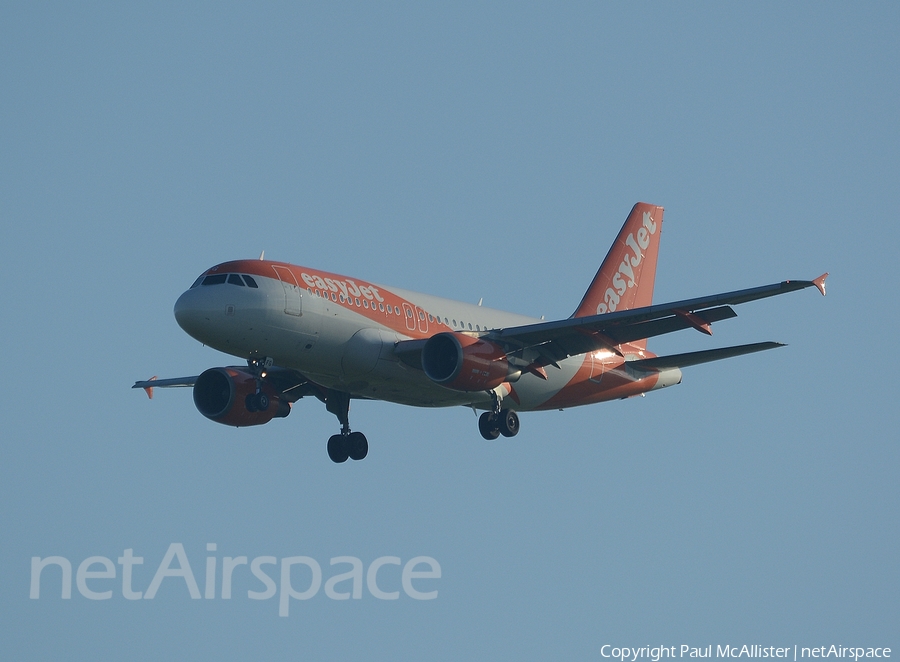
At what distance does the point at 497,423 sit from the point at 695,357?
6.79 metres

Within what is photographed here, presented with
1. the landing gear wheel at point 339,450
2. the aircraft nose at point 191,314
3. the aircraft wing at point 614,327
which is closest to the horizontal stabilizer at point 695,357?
the aircraft wing at point 614,327

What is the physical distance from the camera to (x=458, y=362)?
39.5 meters

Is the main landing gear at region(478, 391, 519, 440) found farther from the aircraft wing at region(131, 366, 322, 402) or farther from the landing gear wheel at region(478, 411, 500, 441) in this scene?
the aircraft wing at region(131, 366, 322, 402)

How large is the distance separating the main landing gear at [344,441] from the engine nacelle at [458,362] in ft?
20.9

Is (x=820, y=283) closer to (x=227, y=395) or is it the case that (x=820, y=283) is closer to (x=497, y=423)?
(x=497, y=423)

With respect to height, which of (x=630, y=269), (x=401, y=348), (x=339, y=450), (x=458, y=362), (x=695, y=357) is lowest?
(x=339, y=450)

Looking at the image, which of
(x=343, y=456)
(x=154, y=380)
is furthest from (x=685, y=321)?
(x=154, y=380)

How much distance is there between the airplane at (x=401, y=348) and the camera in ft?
123

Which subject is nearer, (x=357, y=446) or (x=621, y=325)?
(x=621, y=325)

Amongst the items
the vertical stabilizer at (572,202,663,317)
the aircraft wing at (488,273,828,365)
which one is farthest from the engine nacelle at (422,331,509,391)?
the vertical stabilizer at (572,202,663,317)

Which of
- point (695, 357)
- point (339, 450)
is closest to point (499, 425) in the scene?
point (339, 450)

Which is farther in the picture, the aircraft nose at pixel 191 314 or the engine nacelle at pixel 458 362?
the engine nacelle at pixel 458 362

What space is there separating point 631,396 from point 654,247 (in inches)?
349

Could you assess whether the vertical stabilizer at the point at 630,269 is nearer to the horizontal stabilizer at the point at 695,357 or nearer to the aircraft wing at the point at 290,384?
the horizontal stabilizer at the point at 695,357
